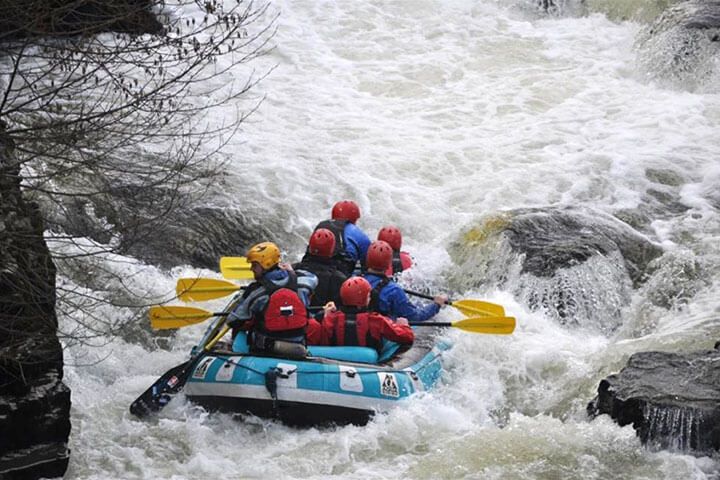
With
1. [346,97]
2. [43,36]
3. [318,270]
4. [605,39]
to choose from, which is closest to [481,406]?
[318,270]

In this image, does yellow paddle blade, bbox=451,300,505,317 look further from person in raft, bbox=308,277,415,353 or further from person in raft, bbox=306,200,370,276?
person in raft, bbox=306,200,370,276

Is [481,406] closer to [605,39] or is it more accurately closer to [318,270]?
[318,270]

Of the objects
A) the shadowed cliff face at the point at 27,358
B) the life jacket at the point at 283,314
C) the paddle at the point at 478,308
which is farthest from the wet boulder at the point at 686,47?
the shadowed cliff face at the point at 27,358

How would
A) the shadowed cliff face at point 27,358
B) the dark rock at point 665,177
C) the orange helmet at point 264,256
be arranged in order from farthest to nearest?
the dark rock at point 665,177 < the orange helmet at point 264,256 < the shadowed cliff face at point 27,358

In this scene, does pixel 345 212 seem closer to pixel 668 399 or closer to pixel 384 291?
pixel 384 291

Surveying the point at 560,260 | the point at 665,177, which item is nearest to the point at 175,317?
the point at 560,260

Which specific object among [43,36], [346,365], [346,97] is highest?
[43,36]

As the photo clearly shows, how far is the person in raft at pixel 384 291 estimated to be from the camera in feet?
28.9

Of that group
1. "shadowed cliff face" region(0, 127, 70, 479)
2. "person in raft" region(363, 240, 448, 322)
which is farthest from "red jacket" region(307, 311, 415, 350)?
"shadowed cliff face" region(0, 127, 70, 479)

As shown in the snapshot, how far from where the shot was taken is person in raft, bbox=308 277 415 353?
8367 millimetres

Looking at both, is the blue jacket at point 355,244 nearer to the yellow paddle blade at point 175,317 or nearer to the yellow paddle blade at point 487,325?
the yellow paddle blade at point 487,325

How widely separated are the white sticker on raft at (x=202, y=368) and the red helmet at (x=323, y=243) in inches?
62.1

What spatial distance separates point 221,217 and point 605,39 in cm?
876

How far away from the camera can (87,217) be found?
1017 centimetres
